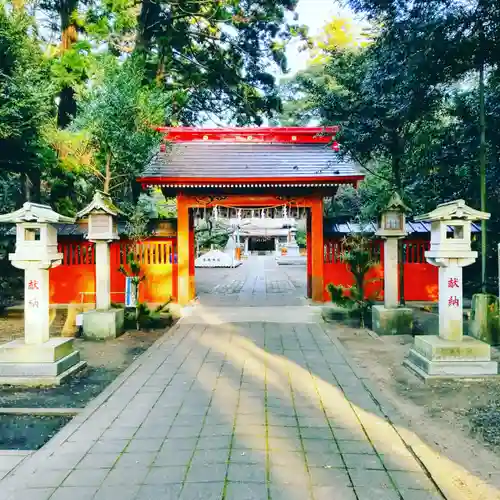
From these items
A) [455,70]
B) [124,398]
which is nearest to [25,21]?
[124,398]

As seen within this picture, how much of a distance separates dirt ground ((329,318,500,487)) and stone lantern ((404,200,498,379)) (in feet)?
0.84

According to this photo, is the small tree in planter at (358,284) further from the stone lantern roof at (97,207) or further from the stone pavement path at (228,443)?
the stone lantern roof at (97,207)

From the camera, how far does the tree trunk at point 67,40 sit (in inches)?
582

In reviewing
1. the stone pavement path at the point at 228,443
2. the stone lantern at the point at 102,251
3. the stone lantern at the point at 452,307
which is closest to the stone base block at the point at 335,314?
the stone lantern at the point at 452,307

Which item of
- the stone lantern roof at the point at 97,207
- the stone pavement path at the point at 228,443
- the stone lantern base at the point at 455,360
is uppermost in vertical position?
the stone lantern roof at the point at 97,207

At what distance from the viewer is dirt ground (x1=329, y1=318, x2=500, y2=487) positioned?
144 inches

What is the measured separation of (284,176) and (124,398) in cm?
821

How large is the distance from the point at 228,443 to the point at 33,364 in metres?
3.38

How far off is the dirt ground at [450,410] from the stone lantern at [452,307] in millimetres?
256

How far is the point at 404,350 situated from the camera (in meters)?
7.43

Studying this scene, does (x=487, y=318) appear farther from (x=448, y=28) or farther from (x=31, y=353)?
(x=31, y=353)

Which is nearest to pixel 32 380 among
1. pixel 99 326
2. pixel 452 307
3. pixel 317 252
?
pixel 99 326

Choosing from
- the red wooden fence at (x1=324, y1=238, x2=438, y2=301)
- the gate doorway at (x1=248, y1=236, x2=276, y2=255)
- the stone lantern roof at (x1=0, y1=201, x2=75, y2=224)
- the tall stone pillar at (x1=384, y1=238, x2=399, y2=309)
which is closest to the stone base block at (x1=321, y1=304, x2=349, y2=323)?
the tall stone pillar at (x1=384, y1=238, x2=399, y2=309)

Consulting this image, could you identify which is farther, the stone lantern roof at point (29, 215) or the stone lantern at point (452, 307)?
the stone lantern roof at point (29, 215)
